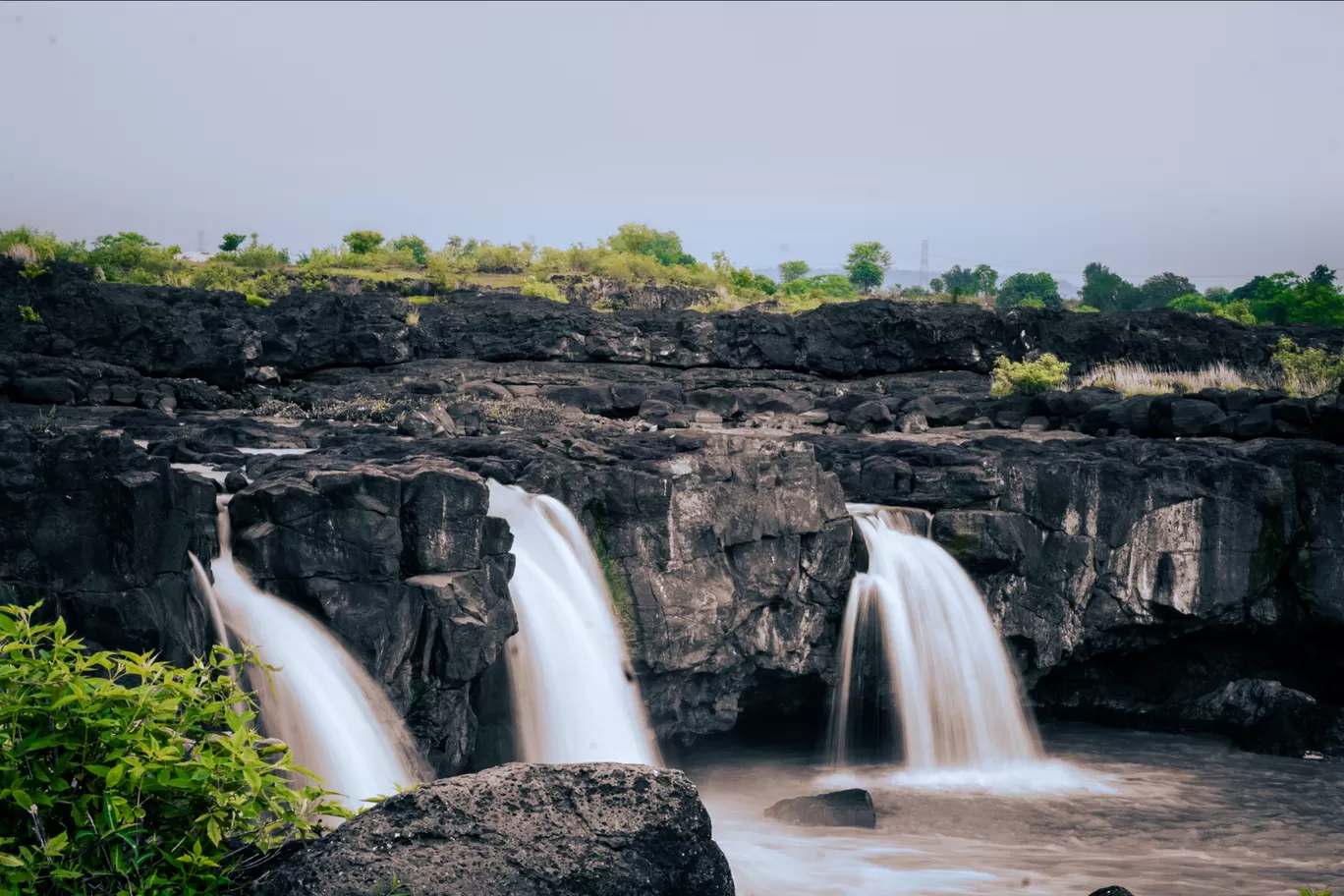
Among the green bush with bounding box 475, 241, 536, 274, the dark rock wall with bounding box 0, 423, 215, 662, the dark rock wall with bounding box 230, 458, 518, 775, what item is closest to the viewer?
the dark rock wall with bounding box 0, 423, 215, 662

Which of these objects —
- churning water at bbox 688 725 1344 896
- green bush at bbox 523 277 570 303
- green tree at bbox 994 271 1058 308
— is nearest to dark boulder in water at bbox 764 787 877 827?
churning water at bbox 688 725 1344 896

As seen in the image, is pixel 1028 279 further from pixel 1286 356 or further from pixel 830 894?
pixel 830 894

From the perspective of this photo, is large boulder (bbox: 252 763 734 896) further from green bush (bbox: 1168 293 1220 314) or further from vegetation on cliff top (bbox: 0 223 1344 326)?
green bush (bbox: 1168 293 1220 314)

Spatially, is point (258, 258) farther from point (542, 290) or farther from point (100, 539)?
point (100, 539)

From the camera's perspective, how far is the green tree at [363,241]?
54.7 meters

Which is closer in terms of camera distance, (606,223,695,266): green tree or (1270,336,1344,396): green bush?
(1270,336,1344,396): green bush

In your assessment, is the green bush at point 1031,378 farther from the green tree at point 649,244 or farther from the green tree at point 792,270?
the green tree at point 792,270

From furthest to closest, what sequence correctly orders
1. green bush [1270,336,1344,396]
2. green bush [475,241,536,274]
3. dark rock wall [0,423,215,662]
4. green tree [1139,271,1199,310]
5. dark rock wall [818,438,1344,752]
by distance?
green tree [1139,271,1199,310]
green bush [475,241,536,274]
green bush [1270,336,1344,396]
dark rock wall [818,438,1344,752]
dark rock wall [0,423,215,662]

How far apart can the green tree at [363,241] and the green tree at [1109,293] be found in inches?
2554

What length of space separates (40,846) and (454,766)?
9.68 m

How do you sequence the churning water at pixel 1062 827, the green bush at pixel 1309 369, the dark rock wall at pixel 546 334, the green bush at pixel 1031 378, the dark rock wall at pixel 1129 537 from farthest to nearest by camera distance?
the green bush at pixel 1031 378 < the green bush at pixel 1309 369 < the dark rock wall at pixel 546 334 < the dark rock wall at pixel 1129 537 < the churning water at pixel 1062 827

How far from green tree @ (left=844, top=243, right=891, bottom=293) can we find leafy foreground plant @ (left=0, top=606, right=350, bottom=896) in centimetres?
8556

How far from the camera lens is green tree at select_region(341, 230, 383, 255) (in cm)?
5467

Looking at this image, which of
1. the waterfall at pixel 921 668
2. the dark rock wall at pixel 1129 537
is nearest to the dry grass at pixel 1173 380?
the dark rock wall at pixel 1129 537
